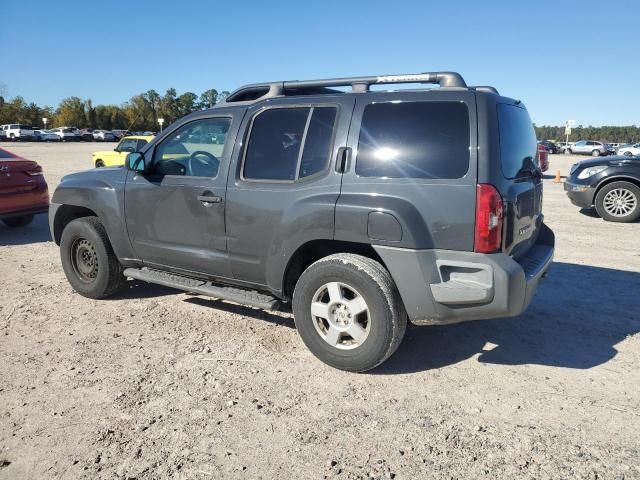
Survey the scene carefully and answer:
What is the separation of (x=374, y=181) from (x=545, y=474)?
77.0 inches

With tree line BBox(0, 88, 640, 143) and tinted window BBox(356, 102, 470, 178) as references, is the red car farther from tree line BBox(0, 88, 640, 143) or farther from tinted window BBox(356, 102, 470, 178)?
tree line BBox(0, 88, 640, 143)

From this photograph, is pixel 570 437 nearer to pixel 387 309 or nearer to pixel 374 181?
pixel 387 309

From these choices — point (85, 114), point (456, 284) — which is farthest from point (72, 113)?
point (456, 284)

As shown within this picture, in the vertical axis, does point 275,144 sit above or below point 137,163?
above

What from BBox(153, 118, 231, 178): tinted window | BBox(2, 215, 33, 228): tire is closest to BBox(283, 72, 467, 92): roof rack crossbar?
BBox(153, 118, 231, 178): tinted window

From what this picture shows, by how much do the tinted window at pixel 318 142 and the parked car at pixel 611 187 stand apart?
26.3 ft

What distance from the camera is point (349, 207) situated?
11.2ft

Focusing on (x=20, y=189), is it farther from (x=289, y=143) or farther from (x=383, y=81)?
(x=383, y=81)

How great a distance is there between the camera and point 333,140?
3.63m

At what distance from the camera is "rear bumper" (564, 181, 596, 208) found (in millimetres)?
9844

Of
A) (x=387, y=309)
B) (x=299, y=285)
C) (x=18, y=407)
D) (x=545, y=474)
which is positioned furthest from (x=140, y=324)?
(x=545, y=474)

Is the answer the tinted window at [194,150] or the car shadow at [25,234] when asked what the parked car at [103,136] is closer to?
the car shadow at [25,234]

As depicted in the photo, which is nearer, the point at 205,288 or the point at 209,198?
the point at 209,198

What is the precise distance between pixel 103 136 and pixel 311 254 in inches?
2662
